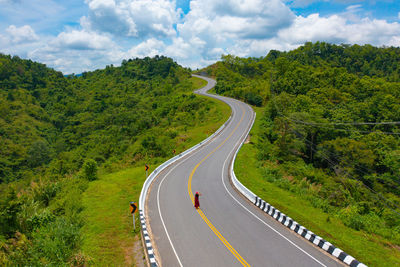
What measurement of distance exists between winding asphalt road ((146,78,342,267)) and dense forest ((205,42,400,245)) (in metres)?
5.59

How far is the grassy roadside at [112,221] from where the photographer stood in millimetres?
11852

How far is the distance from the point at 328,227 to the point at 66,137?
74.1 meters

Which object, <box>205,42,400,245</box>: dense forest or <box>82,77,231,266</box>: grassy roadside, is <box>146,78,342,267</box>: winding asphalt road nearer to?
<box>82,77,231,266</box>: grassy roadside

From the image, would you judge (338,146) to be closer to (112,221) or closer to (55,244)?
(112,221)

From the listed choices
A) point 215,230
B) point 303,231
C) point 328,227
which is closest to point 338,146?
point 328,227

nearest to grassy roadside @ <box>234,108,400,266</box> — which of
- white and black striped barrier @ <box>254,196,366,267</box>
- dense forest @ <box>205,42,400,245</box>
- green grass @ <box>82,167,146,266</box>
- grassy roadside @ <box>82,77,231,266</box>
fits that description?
white and black striped barrier @ <box>254,196,366,267</box>

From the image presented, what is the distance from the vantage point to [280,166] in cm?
2900

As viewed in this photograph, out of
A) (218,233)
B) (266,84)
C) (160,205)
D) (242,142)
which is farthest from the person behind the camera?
(266,84)

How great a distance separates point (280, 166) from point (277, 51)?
12050 cm

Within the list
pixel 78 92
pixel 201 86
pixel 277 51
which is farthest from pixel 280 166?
pixel 277 51

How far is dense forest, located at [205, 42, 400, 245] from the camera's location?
2024 centimetres

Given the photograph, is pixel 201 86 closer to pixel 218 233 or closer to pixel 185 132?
pixel 185 132

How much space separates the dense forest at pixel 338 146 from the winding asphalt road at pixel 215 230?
559cm

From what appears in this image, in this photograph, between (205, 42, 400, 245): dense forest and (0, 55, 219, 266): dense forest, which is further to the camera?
(205, 42, 400, 245): dense forest
